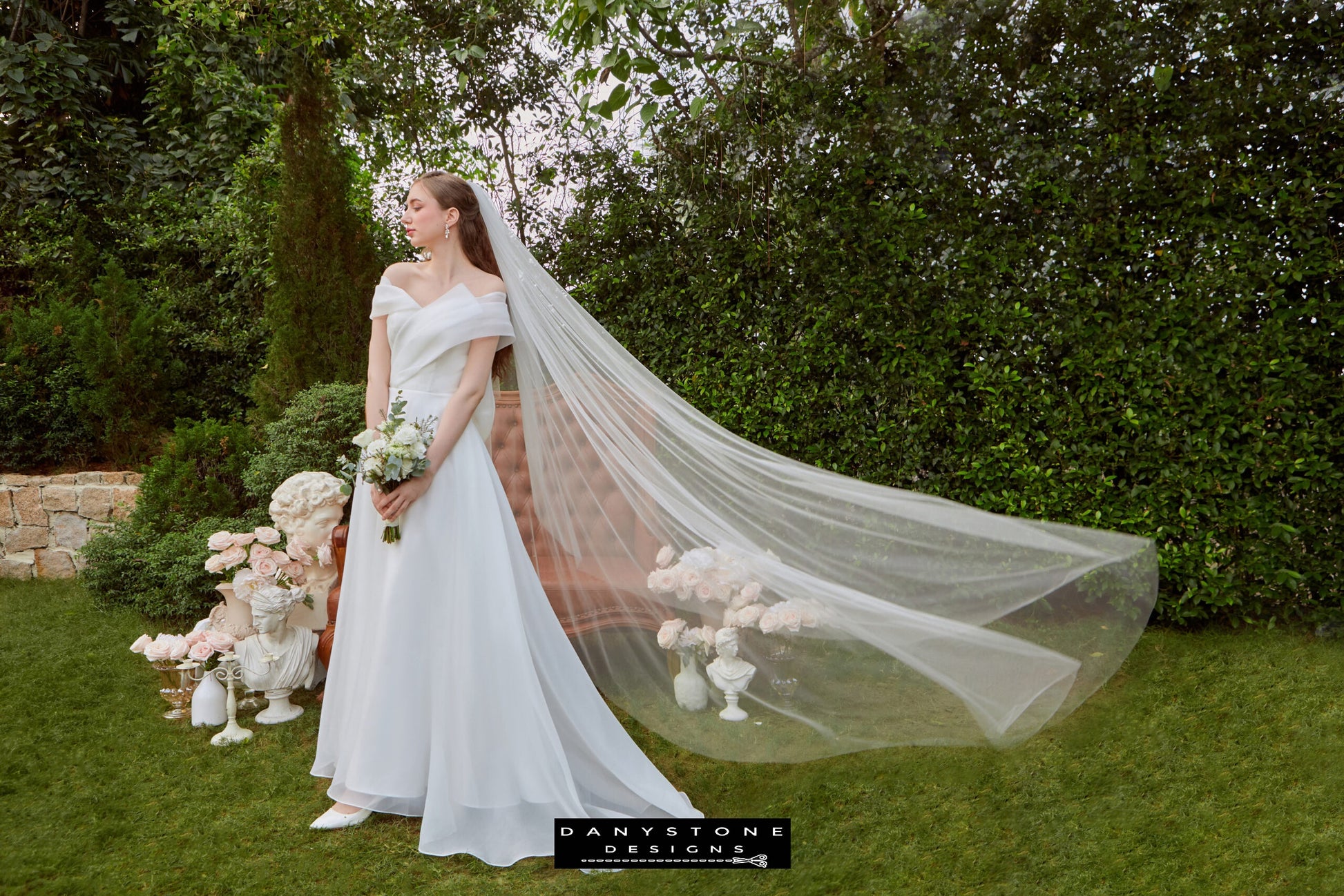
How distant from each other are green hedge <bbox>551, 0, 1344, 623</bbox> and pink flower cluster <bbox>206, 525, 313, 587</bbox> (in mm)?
2331

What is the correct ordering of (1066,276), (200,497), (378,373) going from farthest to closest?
1. (200,497)
2. (1066,276)
3. (378,373)

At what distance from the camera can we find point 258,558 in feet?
13.3

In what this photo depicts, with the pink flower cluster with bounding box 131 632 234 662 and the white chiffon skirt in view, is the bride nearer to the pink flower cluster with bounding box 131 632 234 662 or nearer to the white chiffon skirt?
the white chiffon skirt

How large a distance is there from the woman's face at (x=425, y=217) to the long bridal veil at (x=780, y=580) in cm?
17

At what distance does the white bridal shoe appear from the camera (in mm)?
3049

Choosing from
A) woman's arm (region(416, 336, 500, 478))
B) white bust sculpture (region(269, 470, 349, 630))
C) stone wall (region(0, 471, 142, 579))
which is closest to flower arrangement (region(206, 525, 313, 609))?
white bust sculpture (region(269, 470, 349, 630))

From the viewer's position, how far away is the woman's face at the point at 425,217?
10.0 ft

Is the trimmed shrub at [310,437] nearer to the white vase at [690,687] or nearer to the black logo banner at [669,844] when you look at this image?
the white vase at [690,687]

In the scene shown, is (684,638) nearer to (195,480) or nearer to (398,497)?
(398,497)

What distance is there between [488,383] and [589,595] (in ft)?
2.61

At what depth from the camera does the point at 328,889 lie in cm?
273

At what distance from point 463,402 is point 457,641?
2.48 feet

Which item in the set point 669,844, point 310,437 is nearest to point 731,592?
point 669,844

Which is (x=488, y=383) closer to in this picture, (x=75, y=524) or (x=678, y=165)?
(x=678, y=165)
